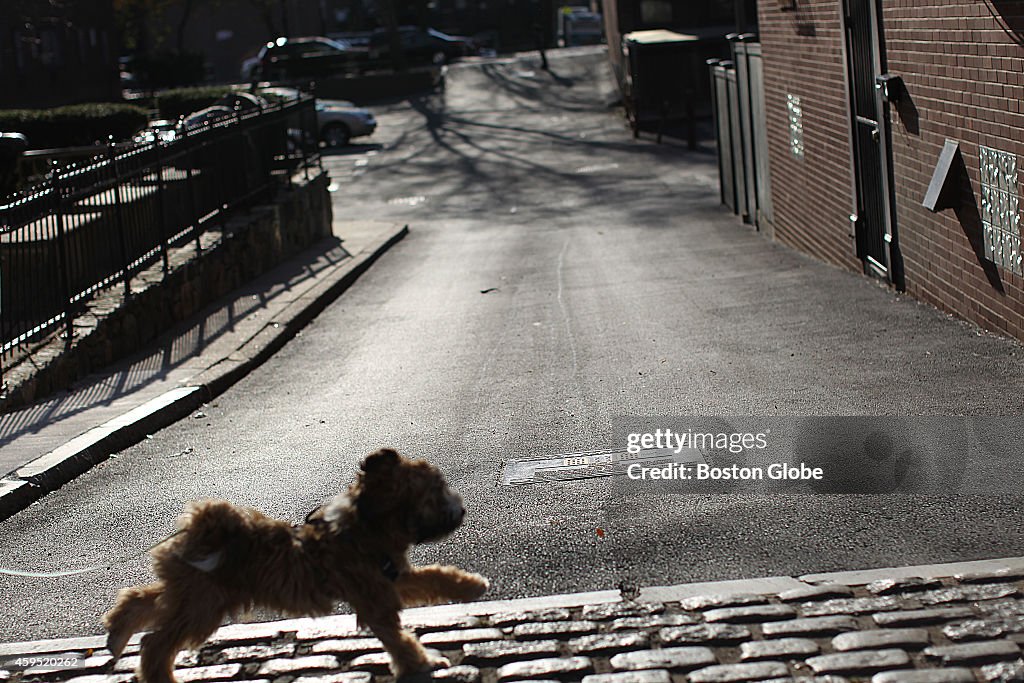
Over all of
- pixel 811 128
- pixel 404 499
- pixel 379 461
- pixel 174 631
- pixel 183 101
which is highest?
pixel 183 101

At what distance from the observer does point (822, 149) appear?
14.2 metres

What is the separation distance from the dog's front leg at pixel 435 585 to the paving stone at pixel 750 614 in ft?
2.88

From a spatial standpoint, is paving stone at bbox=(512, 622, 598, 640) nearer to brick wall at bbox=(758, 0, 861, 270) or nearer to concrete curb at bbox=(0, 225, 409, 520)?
concrete curb at bbox=(0, 225, 409, 520)

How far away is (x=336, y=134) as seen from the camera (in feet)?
131

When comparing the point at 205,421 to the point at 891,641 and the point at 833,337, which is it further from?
the point at 891,641

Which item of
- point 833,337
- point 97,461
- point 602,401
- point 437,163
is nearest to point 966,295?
point 833,337

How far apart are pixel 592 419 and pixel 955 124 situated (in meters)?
3.94

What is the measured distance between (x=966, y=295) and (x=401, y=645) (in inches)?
270

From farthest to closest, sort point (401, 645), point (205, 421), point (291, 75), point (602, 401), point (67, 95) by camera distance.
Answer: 1. point (291, 75)
2. point (67, 95)
3. point (205, 421)
4. point (602, 401)
5. point (401, 645)

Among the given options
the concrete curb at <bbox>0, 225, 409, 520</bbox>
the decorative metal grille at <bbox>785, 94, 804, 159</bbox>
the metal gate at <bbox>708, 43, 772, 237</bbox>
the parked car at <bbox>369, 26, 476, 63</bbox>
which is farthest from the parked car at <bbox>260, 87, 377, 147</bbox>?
the concrete curb at <bbox>0, 225, 409, 520</bbox>

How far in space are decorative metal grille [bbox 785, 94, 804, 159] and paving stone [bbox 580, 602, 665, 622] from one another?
1123cm

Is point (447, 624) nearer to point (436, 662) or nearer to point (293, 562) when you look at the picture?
point (436, 662)

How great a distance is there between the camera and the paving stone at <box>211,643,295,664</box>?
15.0ft

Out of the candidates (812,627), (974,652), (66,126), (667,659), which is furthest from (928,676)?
(66,126)
